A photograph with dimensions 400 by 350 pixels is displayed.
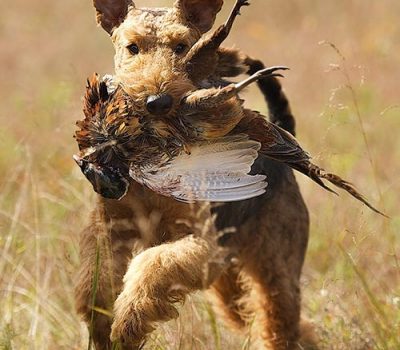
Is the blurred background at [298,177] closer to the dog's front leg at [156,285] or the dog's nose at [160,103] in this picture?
the dog's front leg at [156,285]

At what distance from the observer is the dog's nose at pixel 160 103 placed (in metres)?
3.37

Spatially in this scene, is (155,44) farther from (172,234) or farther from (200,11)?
(172,234)

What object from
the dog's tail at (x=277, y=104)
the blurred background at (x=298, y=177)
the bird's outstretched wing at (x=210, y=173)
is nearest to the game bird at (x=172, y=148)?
the bird's outstretched wing at (x=210, y=173)

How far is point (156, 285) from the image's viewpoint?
358cm

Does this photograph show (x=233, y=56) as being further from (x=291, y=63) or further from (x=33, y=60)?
(x=33, y=60)

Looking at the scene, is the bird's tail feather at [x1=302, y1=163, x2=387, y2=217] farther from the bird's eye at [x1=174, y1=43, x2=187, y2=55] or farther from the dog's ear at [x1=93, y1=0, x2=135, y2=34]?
the dog's ear at [x1=93, y1=0, x2=135, y2=34]

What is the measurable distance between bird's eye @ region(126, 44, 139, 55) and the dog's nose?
40cm

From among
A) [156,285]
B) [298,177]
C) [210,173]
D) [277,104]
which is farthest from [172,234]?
[298,177]

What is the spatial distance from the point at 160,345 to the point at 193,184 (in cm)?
78

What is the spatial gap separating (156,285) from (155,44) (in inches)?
34.9

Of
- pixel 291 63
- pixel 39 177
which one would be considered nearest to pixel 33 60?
pixel 291 63

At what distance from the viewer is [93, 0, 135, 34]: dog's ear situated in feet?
13.6

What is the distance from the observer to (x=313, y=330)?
4988 mm

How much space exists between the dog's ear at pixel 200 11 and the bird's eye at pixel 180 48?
0.33 meters
